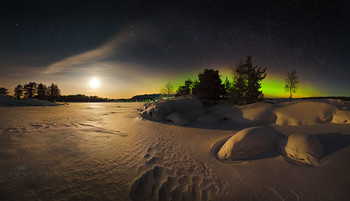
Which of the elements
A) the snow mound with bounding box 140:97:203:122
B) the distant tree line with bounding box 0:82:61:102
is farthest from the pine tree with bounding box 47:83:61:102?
the snow mound with bounding box 140:97:203:122

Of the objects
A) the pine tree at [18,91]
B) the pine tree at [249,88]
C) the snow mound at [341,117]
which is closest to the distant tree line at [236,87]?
the pine tree at [249,88]

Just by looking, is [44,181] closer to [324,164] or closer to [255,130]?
[255,130]

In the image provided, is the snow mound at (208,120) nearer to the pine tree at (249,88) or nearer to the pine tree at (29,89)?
the pine tree at (249,88)

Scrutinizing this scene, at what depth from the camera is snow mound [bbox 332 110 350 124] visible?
14.1ft

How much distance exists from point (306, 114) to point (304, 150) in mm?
3787

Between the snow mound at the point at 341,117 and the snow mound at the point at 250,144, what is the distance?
349cm

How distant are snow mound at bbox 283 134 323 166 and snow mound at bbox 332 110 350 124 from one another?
349cm

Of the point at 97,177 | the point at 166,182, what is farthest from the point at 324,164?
the point at 97,177

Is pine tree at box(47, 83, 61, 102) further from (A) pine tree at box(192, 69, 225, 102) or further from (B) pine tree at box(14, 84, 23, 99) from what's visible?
(A) pine tree at box(192, 69, 225, 102)

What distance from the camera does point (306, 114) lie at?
502cm

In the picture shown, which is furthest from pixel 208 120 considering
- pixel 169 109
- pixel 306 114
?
pixel 306 114

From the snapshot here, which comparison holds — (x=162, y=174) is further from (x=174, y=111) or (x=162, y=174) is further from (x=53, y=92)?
(x=53, y=92)

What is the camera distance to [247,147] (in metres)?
2.90

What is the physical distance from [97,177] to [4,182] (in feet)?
4.68
